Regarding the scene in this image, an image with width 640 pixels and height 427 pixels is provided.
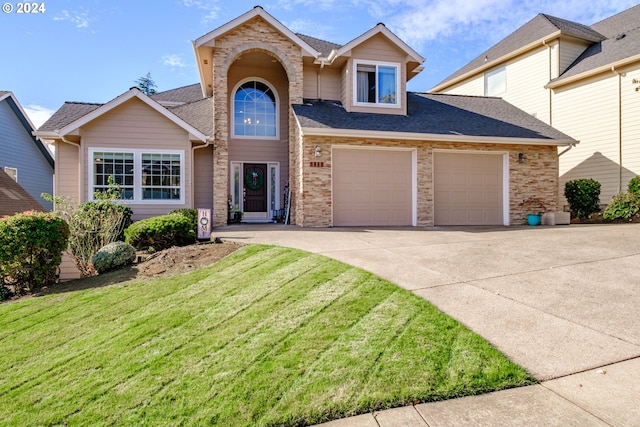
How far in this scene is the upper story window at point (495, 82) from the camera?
1807 cm

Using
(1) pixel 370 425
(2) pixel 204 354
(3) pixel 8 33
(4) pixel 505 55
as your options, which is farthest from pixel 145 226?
(4) pixel 505 55

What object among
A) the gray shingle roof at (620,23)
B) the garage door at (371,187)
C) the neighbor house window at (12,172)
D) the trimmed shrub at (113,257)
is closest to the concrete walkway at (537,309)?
the trimmed shrub at (113,257)

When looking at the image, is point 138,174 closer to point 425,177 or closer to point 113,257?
point 113,257

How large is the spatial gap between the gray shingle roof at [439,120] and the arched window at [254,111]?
2.02 metres

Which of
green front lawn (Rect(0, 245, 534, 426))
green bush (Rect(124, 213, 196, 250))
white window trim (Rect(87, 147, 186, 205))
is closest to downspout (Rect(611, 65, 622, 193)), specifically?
→ green front lawn (Rect(0, 245, 534, 426))

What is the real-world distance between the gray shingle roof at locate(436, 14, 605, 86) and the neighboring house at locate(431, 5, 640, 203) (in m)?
0.05

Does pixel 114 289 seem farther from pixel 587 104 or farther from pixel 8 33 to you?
pixel 587 104

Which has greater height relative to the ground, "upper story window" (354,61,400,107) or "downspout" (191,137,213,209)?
"upper story window" (354,61,400,107)

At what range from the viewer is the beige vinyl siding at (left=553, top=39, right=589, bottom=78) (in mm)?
15625

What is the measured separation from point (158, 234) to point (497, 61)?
18.0 metres

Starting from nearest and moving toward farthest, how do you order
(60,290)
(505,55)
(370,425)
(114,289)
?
(370,425), (114,289), (60,290), (505,55)

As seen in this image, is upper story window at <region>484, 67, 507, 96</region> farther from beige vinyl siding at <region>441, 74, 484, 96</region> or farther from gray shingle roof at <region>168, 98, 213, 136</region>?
gray shingle roof at <region>168, 98, 213, 136</region>

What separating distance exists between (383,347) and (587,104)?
16151 mm

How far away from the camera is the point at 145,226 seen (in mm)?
8211
